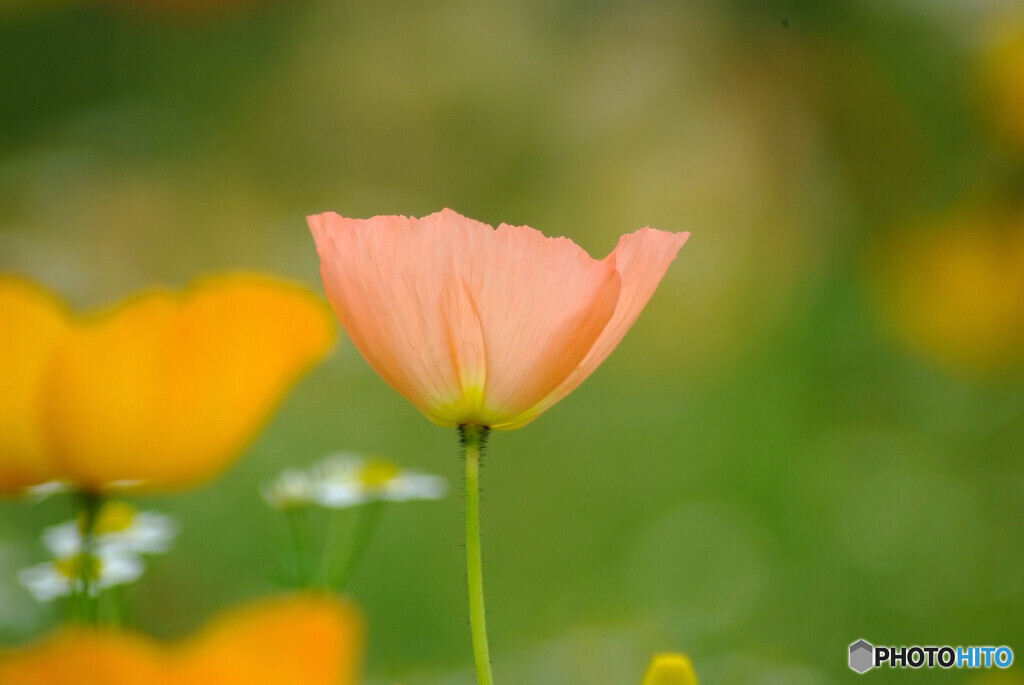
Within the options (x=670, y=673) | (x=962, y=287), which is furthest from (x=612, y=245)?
(x=670, y=673)

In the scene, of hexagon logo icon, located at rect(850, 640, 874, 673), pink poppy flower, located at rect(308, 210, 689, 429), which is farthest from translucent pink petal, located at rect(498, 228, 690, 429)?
hexagon logo icon, located at rect(850, 640, 874, 673)

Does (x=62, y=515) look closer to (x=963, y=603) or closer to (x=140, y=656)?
(x=140, y=656)

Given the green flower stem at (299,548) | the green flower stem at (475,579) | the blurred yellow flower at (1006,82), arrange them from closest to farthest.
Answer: the green flower stem at (475,579), the green flower stem at (299,548), the blurred yellow flower at (1006,82)

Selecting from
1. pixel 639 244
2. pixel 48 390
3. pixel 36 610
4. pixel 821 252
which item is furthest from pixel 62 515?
pixel 821 252

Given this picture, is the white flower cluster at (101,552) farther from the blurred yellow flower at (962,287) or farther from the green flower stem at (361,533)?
the blurred yellow flower at (962,287)

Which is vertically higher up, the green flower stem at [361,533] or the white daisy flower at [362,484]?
the white daisy flower at [362,484]

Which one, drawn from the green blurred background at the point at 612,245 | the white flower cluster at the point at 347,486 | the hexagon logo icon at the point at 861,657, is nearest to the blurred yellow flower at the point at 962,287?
the green blurred background at the point at 612,245

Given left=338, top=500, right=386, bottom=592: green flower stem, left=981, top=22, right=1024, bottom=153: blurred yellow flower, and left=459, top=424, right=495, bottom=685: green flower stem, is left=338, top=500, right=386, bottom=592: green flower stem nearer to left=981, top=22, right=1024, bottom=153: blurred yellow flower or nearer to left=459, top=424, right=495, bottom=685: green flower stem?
left=459, top=424, right=495, bottom=685: green flower stem
